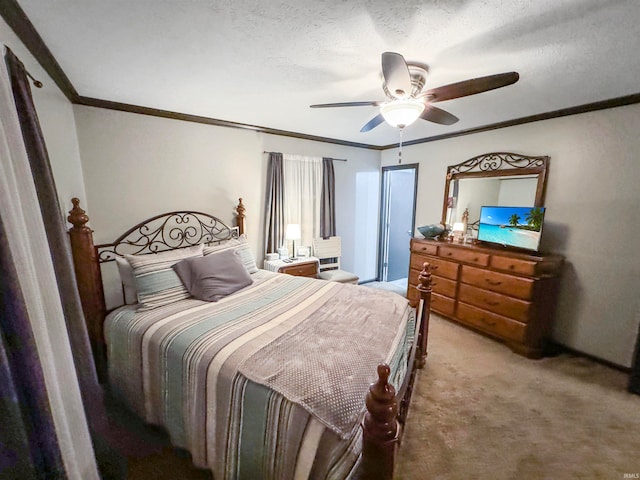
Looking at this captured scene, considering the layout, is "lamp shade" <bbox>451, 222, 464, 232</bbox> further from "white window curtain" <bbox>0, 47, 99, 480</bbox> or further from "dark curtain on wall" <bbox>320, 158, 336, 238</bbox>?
"white window curtain" <bbox>0, 47, 99, 480</bbox>

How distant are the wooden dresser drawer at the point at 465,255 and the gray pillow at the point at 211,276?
2442mm

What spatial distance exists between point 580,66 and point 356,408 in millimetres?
2480

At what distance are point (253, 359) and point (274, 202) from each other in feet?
8.19

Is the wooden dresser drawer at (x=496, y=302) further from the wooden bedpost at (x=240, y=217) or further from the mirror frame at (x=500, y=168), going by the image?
the wooden bedpost at (x=240, y=217)

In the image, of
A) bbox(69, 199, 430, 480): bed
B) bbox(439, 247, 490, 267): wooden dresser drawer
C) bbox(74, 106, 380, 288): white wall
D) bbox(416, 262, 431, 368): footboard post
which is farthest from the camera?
bbox(439, 247, 490, 267): wooden dresser drawer

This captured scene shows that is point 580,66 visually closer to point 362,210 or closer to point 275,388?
point 275,388

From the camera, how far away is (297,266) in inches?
139

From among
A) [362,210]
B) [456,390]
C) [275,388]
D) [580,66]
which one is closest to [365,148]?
[362,210]

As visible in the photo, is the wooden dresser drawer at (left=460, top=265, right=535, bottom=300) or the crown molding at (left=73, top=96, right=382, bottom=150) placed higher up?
the crown molding at (left=73, top=96, right=382, bottom=150)

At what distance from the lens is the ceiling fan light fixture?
1727 millimetres

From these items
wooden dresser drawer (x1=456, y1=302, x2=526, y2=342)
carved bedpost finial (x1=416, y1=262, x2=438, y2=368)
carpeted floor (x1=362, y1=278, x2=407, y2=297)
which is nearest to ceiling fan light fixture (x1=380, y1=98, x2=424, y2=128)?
carved bedpost finial (x1=416, y1=262, x2=438, y2=368)

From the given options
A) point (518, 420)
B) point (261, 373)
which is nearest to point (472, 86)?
point (261, 373)

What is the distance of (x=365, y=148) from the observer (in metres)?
4.55

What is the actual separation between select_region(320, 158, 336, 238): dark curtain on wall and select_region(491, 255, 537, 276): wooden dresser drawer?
2.20 meters
